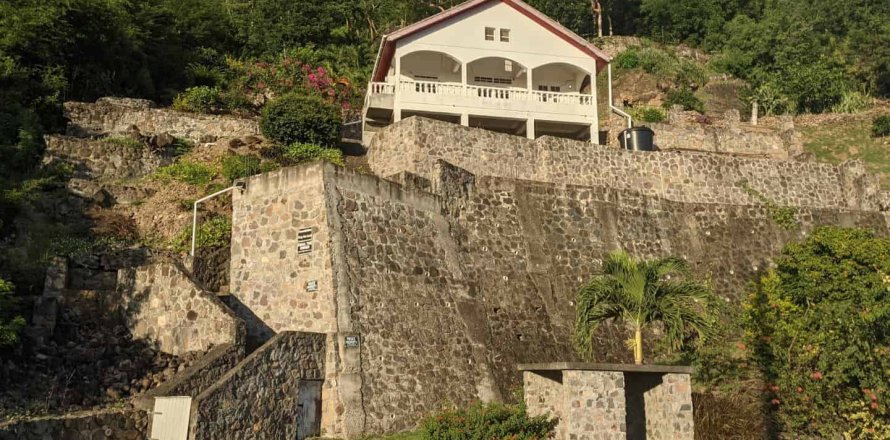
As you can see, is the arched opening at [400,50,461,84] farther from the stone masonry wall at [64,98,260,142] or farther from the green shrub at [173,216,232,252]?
the green shrub at [173,216,232,252]

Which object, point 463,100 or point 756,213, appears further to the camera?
point 463,100

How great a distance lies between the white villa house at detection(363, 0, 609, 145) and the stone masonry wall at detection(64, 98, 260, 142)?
16.1 ft

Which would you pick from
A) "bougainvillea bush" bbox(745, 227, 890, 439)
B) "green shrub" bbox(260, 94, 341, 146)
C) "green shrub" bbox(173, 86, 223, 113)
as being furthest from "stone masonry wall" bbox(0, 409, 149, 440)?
"green shrub" bbox(173, 86, 223, 113)

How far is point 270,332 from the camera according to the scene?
18062 mm

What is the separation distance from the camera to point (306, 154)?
26266mm

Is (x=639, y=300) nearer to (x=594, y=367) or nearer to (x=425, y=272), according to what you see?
(x=594, y=367)

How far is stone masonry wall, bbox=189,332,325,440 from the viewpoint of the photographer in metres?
14.1

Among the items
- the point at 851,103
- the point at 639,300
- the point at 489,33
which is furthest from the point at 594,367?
the point at 851,103

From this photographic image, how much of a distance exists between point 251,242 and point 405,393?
5.05 metres

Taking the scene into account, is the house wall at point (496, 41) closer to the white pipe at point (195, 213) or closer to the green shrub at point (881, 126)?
the white pipe at point (195, 213)

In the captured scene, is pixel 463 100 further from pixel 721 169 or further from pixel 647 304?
pixel 647 304

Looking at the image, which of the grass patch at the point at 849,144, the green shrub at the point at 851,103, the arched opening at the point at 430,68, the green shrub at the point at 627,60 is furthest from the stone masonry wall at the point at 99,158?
the green shrub at the point at 851,103

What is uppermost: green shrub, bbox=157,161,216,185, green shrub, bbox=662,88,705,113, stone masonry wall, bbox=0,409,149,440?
green shrub, bbox=662,88,705,113

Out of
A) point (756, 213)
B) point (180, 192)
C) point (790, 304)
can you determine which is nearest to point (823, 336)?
point (790, 304)
